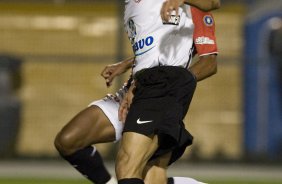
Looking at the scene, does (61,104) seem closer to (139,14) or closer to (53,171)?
(53,171)

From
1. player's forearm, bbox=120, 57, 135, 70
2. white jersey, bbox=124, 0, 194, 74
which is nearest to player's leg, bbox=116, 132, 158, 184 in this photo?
white jersey, bbox=124, 0, 194, 74

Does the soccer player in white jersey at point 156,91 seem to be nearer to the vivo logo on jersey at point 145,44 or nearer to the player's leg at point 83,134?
the vivo logo on jersey at point 145,44

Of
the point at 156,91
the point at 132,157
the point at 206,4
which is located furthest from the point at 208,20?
the point at 132,157

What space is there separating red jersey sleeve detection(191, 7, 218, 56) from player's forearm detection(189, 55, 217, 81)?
1.7 inches

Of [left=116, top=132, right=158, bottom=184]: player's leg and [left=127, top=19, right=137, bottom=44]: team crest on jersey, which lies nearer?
[left=116, top=132, right=158, bottom=184]: player's leg

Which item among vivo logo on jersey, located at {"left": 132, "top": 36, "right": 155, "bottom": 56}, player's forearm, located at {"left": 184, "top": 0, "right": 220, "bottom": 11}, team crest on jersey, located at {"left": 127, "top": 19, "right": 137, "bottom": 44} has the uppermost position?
player's forearm, located at {"left": 184, "top": 0, "right": 220, "bottom": 11}

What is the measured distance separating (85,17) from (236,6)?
2.31m

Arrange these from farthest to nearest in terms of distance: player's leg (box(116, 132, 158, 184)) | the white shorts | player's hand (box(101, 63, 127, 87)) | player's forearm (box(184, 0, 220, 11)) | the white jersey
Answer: player's hand (box(101, 63, 127, 87)) < the white shorts < the white jersey < player's forearm (box(184, 0, 220, 11)) < player's leg (box(116, 132, 158, 184))

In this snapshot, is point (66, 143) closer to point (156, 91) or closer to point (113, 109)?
point (113, 109)

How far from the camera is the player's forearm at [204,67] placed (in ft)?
26.0

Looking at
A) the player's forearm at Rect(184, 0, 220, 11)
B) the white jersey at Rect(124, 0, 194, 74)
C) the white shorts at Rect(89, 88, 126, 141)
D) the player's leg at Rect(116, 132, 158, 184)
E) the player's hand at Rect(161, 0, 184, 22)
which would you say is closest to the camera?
the player's hand at Rect(161, 0, 184, 22)

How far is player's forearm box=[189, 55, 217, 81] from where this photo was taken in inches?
312

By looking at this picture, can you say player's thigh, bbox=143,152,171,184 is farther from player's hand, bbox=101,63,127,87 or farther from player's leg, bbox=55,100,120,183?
player's hand, bbox=101,63,127,87

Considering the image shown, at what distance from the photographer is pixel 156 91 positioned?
7.67 m
